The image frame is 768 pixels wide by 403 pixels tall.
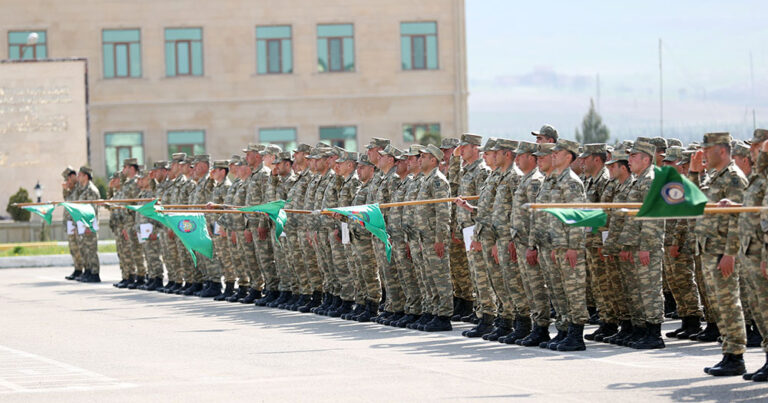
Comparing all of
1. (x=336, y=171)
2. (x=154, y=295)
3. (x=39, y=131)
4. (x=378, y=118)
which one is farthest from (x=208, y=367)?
(x=378, y=118)

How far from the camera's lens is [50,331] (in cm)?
1524

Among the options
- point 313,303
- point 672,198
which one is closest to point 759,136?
point 672,198

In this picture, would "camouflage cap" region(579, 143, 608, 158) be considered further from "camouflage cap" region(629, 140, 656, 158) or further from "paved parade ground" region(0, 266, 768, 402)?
"paved parade ground" region(0, 266, 768, 402)

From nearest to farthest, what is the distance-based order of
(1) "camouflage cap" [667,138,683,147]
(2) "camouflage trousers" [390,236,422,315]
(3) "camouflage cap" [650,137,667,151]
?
(3) "camouflage cap" [650,137,667,151]
(2) "camouflage trousers" [390,236,422,315]
(1) "camouflage cap" [667,138,683,147]

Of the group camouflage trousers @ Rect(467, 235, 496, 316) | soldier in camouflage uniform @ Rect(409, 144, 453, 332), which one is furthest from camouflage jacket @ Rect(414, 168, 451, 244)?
camouflage trousers @ Rect(467, 235, 496, 316)

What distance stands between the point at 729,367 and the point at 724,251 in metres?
1.01

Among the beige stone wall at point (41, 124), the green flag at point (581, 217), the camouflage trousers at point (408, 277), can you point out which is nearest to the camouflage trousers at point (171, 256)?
the camouflage trousers at point (408, 277)

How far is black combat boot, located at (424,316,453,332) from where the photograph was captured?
46.7ft

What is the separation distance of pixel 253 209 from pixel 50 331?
3.62 meters

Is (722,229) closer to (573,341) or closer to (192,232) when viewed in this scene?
(573,341)

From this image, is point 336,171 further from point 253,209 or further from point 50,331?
point 50,331

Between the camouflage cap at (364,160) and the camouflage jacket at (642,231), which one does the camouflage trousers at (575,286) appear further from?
the camouflage cap at (364,160)

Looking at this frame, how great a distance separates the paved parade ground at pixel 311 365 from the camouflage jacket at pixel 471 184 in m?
1.23

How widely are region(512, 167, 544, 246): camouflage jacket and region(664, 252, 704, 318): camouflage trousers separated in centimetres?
195
